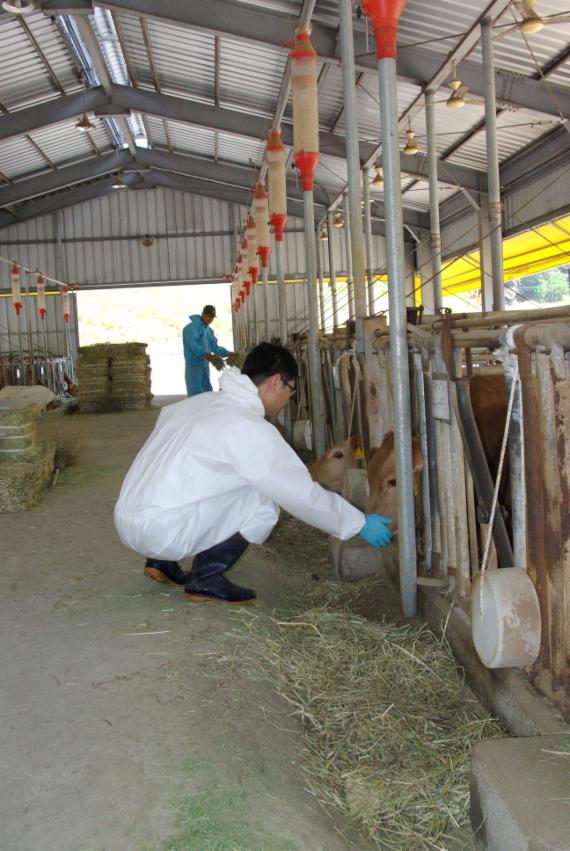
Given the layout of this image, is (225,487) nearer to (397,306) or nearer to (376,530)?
(376,530)

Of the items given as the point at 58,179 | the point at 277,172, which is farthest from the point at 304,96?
the point at 58,179

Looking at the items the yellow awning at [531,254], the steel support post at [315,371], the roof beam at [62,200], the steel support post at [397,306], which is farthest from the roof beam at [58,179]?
the steel support post at [397,306]

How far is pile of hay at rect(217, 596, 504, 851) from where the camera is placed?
2.39 meters

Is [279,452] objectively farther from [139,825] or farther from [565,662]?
[139,825]

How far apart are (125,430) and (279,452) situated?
10.1 m

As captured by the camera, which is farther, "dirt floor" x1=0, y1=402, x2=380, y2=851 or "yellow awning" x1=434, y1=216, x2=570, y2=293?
"yellow awning" x1=434, y1=216, x2=570, y2=293

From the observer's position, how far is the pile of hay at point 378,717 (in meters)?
2.39

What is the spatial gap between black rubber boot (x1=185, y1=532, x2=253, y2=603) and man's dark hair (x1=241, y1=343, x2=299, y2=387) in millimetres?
750

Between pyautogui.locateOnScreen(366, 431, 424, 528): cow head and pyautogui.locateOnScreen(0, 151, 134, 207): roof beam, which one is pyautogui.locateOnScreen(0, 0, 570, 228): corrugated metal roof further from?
pyautogui.locateOnScreen(366, 431, 424, 528): cow head

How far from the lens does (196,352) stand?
39.5 ft

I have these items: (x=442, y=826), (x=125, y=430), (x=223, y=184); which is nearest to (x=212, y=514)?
(x=442, y=826)

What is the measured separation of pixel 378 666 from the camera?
3.33 meters

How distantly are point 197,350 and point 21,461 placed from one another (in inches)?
198

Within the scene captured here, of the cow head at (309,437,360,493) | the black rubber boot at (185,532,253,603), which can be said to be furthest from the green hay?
the cow head at (309,437,360,493)
